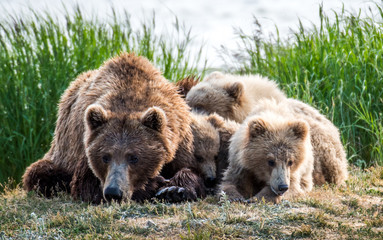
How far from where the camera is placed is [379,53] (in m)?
8.61

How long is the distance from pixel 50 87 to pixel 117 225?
17.9 ft

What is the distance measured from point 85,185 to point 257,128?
5.98 feet

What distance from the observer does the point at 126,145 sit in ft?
17.6

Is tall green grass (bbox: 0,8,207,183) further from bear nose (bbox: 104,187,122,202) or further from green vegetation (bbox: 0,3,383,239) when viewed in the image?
bear nose (bbox: 104,187,122,202)

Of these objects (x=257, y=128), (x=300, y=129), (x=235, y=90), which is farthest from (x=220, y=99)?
(x=300, y=129)

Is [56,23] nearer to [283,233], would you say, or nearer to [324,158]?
[324,158]

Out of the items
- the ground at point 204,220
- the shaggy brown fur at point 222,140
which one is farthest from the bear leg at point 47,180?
the shaggy brown fur at point 222,140

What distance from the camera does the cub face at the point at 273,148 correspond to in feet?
18.0

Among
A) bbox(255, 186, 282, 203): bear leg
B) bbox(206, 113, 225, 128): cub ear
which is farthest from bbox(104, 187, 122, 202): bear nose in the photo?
bbox(206, 113, 225, 128): cub ear

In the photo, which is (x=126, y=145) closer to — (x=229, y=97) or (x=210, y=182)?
(x=210, y=182)

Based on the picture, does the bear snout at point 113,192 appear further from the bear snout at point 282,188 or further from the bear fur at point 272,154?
the bear snout at point 282,188

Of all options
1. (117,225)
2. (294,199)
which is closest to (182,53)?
(294,199)

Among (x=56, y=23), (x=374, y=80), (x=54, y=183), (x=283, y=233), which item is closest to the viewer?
(x=283, y=233)

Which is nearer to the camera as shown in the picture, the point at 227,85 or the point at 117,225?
the point at 117,225
